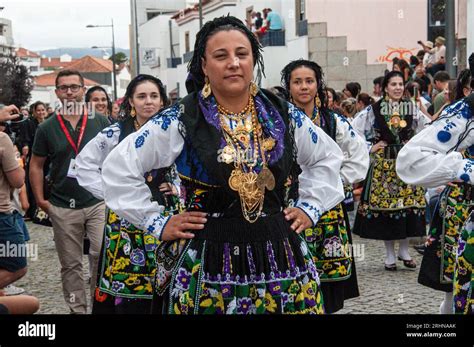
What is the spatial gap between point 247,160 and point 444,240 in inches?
93.3

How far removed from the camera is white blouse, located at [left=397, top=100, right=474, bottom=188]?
13.6ft

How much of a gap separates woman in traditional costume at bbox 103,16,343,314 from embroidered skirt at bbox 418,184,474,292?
1.80 metres

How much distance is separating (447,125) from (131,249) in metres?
2.49

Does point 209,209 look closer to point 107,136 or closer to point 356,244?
point 107,136

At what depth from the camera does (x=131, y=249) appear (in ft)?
19.4

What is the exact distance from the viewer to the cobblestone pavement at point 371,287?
23.0 ft

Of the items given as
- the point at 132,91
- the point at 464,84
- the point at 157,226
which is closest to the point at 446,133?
the point at 157,226

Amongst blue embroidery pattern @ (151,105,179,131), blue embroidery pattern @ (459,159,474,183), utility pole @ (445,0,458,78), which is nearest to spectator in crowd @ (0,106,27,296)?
blue embroidery pattern @ (151,105,179,131)

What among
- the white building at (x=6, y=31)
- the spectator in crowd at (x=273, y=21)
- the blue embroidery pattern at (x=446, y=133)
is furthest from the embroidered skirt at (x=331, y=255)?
the spectator in crowd at (x=273, y=21)

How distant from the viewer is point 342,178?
21.9ft

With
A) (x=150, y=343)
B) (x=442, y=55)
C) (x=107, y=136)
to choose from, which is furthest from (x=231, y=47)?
(x=442, y=55)

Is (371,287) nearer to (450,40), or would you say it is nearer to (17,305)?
(17,305)

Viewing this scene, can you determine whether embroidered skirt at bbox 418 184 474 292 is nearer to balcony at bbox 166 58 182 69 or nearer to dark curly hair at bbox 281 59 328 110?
dark curly hair at bbox 281 59 328 110

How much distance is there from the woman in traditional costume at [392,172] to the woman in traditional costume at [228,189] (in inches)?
205
